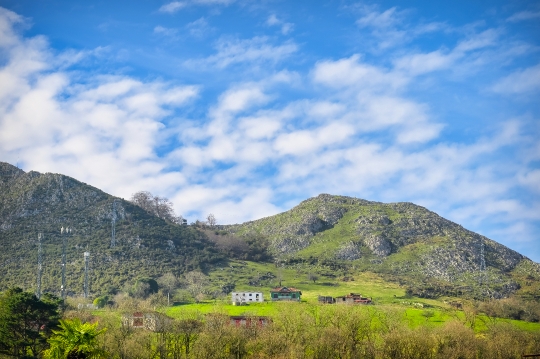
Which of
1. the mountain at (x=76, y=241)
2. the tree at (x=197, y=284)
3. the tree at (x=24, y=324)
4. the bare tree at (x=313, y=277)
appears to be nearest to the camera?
the tree at (x=24, y=324)

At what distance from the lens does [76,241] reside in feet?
562

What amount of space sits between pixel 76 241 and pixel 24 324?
9612 cm

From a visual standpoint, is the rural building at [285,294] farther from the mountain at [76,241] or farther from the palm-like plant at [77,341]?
the palm-like plant at [77,341]

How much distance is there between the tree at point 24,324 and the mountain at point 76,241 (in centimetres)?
6298

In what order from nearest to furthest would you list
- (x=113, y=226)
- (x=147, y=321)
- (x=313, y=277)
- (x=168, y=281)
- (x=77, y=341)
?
(x=77, y=341) → (x=147, y=321) → (x=168, y=281) → (x=313, y=277) → (x=113, y=226)

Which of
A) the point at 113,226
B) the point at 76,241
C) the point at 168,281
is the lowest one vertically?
the point at 168,281

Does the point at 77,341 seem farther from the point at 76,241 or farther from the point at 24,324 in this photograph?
the point at 76,241

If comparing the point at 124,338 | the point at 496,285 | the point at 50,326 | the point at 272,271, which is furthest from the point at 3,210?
the point at 496,285

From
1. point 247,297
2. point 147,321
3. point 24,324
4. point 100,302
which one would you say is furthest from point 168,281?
point 24,324

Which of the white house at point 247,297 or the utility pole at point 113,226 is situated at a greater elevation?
the utility pole at point 113,226

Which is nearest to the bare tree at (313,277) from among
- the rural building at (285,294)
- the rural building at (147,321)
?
the rural building at (285,294)

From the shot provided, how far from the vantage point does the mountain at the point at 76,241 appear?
15038cm

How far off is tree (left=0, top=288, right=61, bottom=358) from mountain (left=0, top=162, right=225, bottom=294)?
63.0m

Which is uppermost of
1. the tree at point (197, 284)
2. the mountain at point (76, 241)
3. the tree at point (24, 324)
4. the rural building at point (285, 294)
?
the mountain at point (76, 241)
